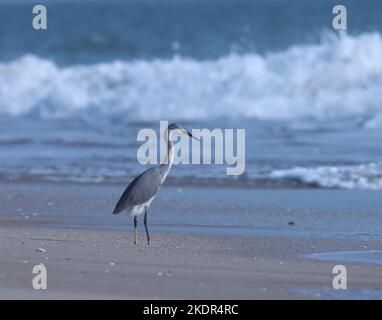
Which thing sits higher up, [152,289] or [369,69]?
[369,69]

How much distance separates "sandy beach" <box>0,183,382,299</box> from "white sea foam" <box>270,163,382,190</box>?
1.18 feet

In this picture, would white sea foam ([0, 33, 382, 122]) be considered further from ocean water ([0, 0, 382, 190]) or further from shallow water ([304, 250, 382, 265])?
shallow water ([304, 250, 382, 265])

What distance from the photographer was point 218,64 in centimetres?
2416

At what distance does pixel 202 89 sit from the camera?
71.7ft

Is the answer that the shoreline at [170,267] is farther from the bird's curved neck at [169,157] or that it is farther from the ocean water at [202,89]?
the ocean water at [202,89]

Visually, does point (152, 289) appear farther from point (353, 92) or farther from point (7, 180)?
point (353, 92)

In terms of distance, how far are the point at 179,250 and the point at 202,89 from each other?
44.3ft

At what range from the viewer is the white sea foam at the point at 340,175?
12.3m

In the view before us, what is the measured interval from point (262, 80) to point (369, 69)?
2.00 meters

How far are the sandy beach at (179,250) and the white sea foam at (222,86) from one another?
782cm

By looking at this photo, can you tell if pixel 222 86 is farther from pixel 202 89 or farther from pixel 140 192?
pixel 140 192

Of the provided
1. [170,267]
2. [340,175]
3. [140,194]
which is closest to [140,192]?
[140,194]

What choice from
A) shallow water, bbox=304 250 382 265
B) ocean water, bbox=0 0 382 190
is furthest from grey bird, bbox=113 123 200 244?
ocean water, bbox=0 0 382 190
